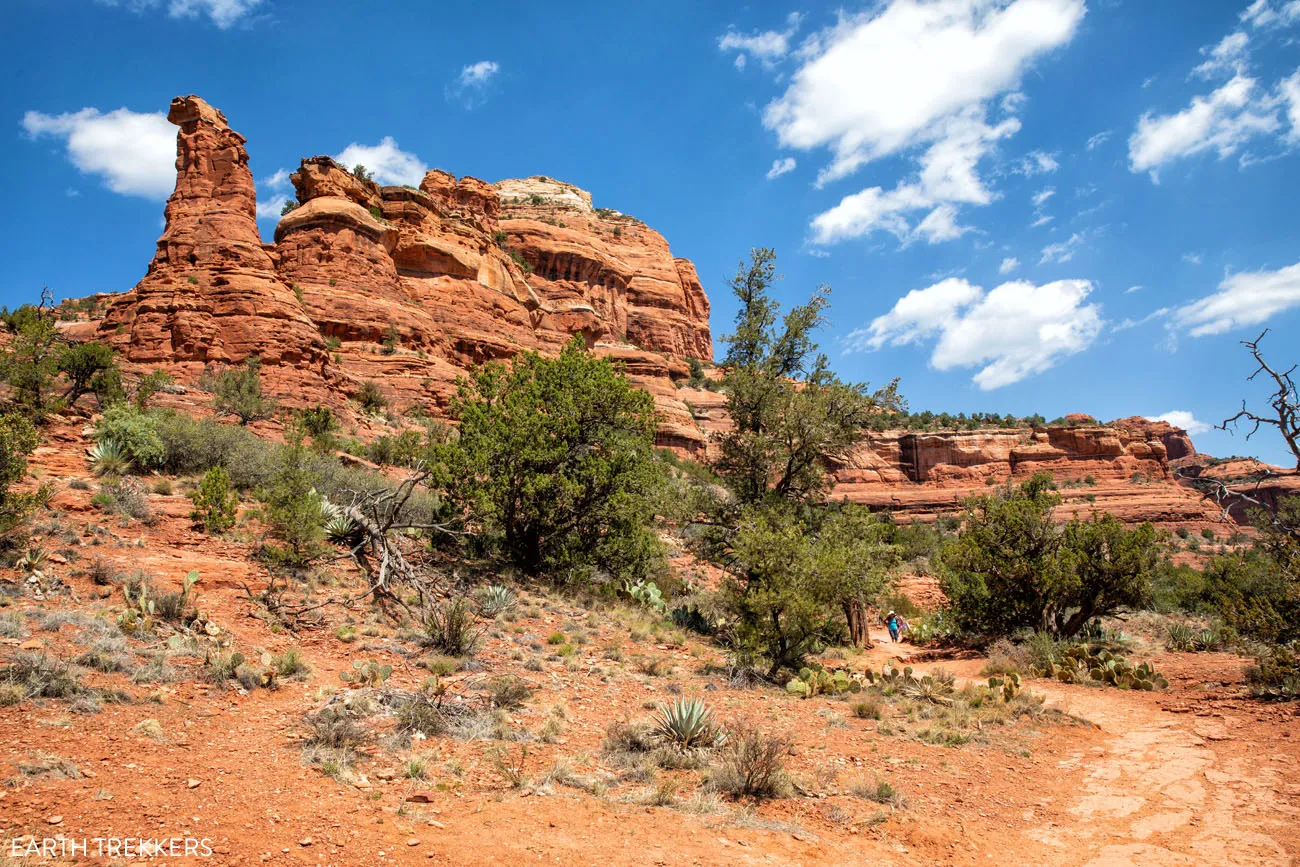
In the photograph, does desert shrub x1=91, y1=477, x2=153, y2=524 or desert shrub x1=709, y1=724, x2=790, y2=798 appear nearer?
desert shrub x1=709, y1=724, x2=790, y2=798

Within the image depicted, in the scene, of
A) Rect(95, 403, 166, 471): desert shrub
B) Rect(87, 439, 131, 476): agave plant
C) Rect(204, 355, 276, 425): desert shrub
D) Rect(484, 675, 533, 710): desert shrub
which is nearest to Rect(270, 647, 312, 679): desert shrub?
Rect(484, 675, 533, 710): desert shrub

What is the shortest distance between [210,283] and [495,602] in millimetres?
26606

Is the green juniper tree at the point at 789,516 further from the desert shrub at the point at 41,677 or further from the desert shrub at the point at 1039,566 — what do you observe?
the desert shrub at the point at 41,677

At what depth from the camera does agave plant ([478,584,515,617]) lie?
1175 centimetres

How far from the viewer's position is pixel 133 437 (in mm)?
14641

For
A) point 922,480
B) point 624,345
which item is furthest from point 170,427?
point 922,480

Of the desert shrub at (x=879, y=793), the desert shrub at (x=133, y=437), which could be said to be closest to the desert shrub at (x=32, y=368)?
the desert shrub at (x=133, y=437)

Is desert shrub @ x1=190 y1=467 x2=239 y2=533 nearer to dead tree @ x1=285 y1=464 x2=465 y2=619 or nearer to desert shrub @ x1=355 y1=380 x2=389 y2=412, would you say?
dead tree @ x1=285 y1=464 x2=465 y2=619

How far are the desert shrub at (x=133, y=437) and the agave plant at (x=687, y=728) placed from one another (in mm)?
13687

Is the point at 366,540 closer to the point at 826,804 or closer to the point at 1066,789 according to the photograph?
the point at 826,804

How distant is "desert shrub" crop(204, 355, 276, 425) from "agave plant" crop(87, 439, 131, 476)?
9148mm

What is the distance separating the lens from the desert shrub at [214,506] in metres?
11.7

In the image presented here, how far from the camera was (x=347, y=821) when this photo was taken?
15.5 feet

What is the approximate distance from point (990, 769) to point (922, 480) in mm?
57366
